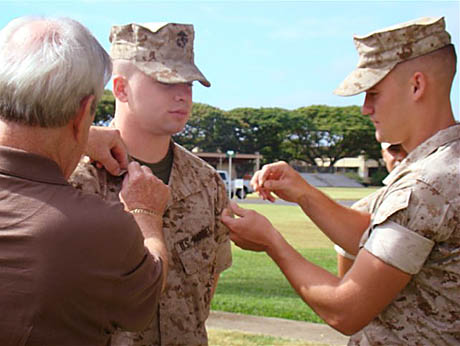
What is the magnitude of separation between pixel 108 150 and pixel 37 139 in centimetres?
98

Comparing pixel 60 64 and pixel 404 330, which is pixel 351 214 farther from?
pixel 60 64

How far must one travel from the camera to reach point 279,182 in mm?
3191

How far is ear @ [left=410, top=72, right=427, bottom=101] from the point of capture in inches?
101

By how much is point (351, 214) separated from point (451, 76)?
2.85 ft

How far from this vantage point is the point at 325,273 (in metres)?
2.64

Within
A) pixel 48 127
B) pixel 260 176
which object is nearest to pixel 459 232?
pixel 260 176

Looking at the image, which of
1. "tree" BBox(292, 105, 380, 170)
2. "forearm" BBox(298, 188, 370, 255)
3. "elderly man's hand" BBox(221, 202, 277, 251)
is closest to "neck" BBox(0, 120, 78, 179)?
"elderly man's hand" BBox(221, 202, 277, 251)

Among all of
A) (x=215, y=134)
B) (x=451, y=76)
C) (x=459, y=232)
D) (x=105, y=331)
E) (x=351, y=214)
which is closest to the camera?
(x=105, y=331)

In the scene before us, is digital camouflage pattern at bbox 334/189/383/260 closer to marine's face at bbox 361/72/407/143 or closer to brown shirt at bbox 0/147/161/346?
marine's face at bbox 361/72/407/143

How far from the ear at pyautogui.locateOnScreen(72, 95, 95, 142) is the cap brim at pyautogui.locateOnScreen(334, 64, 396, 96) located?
1.24 m

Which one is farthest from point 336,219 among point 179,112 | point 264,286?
point 264,286

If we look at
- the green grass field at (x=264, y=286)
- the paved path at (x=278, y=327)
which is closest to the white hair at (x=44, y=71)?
the paved path at (x=278, y=327)

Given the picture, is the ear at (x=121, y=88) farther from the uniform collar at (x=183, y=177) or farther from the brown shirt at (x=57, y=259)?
the brown shirt at (x=57, y=259)

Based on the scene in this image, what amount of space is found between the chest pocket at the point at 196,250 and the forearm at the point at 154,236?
0.78 m
